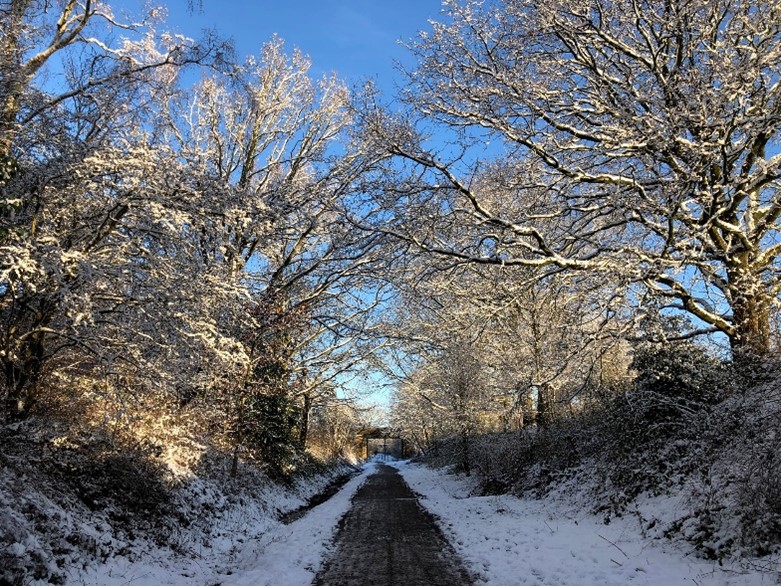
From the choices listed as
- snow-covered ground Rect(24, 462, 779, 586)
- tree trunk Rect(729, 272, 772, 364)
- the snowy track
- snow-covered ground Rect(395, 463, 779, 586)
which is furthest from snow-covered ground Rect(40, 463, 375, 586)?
tree trunk Rect(729, 272, 772, 364)

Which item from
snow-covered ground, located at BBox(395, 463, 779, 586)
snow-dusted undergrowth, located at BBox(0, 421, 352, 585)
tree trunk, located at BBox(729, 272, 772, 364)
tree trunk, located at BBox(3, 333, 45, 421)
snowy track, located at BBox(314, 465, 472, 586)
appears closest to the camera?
snow-dusted undergrowth, located at BBox(0, 421, 352, 585)

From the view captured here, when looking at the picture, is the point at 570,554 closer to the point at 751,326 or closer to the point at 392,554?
the point at 392,554

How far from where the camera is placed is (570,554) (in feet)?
25.0

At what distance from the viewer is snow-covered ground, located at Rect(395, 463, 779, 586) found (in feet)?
19.9

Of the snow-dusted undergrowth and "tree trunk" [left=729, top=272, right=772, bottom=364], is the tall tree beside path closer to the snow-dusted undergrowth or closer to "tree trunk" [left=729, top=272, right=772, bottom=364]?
"tree trunk" [left=729, top=272, right=772, bottom=364]

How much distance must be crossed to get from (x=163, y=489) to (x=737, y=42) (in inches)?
504

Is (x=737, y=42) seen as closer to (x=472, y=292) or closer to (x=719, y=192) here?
(x=719, y=192)

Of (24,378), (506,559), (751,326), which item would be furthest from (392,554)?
(751,326)

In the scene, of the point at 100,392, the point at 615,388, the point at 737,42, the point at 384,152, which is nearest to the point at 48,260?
the point at 100,392

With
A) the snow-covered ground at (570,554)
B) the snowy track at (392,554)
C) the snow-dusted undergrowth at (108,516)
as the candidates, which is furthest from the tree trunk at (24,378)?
the snow-covered ground at (570,554)

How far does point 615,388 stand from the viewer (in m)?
12.8

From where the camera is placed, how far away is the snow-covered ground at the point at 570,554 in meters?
6.07

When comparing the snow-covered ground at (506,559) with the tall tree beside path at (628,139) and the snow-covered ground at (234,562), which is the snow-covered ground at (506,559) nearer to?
the snow-covered ground at (234,562)

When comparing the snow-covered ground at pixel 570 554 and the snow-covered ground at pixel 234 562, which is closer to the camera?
the snow-covered ground at pixel 570 554
